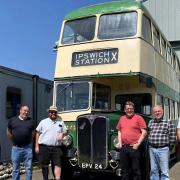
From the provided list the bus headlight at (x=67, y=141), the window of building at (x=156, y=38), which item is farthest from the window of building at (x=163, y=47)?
the bus headlight at (x=67, y=141)

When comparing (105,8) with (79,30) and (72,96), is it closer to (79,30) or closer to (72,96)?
(79,30)

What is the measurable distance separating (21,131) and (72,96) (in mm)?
2389

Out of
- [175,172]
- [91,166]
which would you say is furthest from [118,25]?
[175,172]

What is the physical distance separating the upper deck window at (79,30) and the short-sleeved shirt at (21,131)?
3.31 metres

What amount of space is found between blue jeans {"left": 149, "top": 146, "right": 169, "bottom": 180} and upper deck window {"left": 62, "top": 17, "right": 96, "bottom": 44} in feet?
12.6

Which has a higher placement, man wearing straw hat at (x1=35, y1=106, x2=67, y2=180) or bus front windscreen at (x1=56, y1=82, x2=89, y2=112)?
bus front windscreen at (x1=56, y1=82, x2=89, y2=112)

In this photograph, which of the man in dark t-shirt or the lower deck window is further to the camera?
the lower deck window

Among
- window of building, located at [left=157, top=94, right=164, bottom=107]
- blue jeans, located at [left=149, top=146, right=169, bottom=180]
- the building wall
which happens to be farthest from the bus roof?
the building wall

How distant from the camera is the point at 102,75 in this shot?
10953mm

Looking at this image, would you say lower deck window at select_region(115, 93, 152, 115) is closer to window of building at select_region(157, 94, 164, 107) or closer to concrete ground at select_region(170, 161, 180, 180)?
window of building at select_region(157, 94, 164, 107)

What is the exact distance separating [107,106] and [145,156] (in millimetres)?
2329

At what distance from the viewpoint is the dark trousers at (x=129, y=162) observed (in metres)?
9.02

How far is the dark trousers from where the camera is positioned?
9023 millimetres

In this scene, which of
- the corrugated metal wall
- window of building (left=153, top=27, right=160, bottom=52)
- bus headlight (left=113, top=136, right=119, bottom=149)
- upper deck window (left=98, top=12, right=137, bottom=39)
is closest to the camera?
bus headlight (left=113, top=136, right=119, bottom=149)
